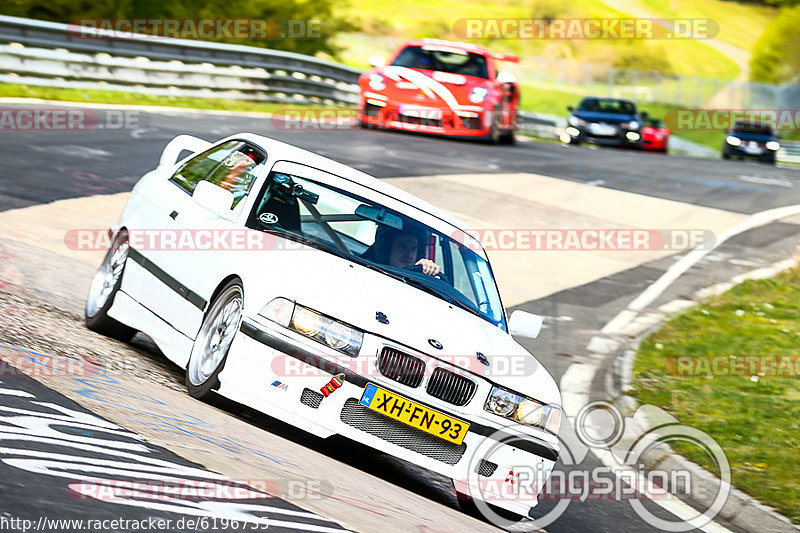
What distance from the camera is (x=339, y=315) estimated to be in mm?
5801

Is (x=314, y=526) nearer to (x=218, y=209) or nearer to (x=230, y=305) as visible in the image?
(x=230, y=305)

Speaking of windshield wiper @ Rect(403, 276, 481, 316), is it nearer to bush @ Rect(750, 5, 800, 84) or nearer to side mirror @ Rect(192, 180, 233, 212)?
side mirror @ Rect(192, 180, 233, 212)

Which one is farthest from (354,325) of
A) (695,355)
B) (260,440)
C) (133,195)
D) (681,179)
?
(681,179)

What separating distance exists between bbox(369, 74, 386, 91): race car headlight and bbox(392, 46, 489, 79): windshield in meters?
0.61

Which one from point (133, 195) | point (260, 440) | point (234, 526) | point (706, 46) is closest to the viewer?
point (234, 526)

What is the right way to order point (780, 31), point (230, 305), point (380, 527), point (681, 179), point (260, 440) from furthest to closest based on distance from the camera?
point (780, 31)
point (681, 179)
point (230, 305)
point (260, 440)
point (380, 527)

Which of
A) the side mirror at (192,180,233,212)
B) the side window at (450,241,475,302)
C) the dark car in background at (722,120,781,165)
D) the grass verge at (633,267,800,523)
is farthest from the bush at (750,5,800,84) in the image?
the side mirror at (192,180,233,212)

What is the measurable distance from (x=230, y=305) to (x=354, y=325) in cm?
78

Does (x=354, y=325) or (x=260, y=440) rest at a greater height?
(x=354, y=325)

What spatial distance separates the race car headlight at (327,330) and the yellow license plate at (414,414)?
0.77 ft

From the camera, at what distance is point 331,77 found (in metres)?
27.1

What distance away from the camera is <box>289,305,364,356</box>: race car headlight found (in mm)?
5746

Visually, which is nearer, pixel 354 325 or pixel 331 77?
pixel 354 325

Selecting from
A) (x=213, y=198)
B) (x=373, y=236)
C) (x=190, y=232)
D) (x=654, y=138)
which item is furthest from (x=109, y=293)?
(x=654, y=138)
